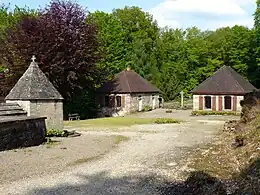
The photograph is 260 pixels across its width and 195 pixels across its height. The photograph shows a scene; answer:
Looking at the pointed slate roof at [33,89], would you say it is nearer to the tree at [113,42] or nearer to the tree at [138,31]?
the tree at [113,42]

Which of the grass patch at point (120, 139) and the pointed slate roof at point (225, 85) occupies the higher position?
the pointed slate roof at point (225, 85)

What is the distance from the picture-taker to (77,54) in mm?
35969

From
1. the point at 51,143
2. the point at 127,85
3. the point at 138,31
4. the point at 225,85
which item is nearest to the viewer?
the point at 51,143

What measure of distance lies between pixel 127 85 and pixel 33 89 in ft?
86.2

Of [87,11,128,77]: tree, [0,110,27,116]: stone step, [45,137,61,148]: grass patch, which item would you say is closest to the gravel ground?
[45,137,61,148]: grass patch

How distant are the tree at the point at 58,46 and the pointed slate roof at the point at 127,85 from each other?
915 cm

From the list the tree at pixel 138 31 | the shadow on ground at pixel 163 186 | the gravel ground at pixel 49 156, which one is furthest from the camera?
the tree at pixel 138 31

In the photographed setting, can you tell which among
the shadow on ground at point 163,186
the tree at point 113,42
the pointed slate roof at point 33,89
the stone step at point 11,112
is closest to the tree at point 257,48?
the tree at point 113,42

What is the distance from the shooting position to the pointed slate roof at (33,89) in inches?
838

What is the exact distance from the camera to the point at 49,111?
2198 centimetres

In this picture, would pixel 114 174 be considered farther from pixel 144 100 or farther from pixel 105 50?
pixel 105 50

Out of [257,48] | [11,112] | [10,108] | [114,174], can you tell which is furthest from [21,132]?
[257,48]

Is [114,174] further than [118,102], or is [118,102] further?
[118,102]

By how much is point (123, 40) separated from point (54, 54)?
32.4m
